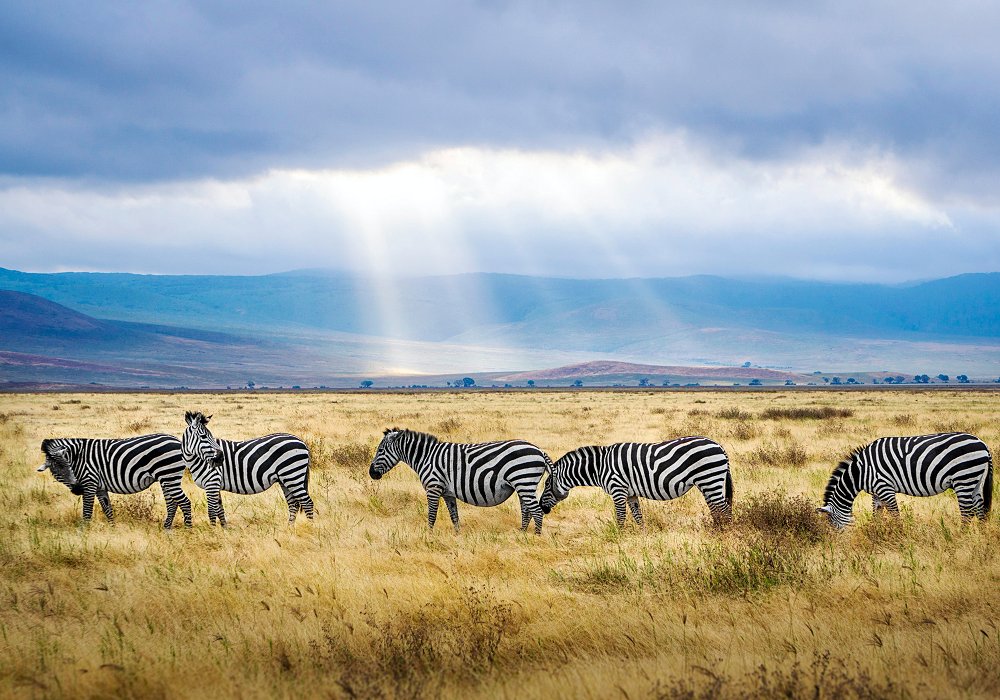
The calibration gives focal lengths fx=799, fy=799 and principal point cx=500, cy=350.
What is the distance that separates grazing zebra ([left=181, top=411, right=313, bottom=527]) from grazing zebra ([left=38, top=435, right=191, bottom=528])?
0.36 m

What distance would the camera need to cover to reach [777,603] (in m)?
8.72

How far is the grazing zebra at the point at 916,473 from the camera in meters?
12.3

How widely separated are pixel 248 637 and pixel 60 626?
2224mm

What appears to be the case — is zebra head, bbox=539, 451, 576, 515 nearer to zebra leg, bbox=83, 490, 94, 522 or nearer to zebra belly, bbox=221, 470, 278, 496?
zebra belly, bbox=221, 470, 278, 496

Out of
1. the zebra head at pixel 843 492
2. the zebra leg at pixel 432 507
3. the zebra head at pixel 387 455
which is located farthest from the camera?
the zebra head at pixel 387 455

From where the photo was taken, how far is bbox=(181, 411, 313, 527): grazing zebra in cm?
1387

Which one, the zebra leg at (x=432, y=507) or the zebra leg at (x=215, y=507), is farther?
the zebra leg at (x=215, y=507)

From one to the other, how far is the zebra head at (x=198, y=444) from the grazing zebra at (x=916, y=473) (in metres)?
10.2

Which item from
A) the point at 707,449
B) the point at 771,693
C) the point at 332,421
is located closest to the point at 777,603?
the point at 771,693

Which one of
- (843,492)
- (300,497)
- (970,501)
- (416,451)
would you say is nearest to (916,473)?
(970,501)

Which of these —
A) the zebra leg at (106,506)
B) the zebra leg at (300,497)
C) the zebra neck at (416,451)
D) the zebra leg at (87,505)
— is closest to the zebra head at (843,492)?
the zebra neck at (416,451)

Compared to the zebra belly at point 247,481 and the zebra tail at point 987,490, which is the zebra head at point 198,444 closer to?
the zebra belly at point 247,481

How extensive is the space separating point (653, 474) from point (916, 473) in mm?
4059

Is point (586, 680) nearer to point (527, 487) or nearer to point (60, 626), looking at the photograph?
point (60, 626)
